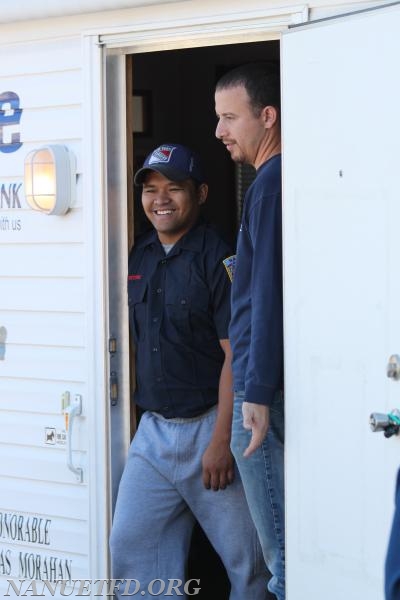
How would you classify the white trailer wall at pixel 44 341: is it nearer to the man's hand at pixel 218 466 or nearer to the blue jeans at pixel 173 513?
the blue jeans at pixel 173 513

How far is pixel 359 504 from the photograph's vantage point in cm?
321

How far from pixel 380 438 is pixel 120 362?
1.29 m

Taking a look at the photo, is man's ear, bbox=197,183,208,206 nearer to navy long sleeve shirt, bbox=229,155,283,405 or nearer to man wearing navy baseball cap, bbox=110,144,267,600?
man wearing navy baseball cap, bbox=110,144,267,600

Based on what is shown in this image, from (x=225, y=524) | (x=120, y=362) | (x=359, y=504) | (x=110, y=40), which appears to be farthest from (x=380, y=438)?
(x=110, y=40)

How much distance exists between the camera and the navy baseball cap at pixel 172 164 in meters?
3.98

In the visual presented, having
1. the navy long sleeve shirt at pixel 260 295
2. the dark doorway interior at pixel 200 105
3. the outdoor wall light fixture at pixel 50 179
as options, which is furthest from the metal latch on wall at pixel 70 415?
the dark doorway interior at pixel 200 105

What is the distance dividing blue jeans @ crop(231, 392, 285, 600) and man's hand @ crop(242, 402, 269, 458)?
0.45ft

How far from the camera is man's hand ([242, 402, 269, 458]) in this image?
10.9ft

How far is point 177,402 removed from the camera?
12.9 ft

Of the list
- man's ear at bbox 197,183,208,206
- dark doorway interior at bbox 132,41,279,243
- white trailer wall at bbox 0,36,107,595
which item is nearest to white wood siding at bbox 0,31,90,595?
white trailer wall at bbox 0,36,107,595

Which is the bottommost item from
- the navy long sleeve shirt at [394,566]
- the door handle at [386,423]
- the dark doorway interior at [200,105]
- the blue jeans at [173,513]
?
the blue jeans at [173,513]

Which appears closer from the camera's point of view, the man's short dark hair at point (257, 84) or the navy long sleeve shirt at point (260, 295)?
the navy long sleeve shirt at point (260, 295)

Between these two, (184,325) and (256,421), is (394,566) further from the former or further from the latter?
(184,325)

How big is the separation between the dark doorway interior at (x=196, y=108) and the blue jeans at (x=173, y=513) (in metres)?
1.96
